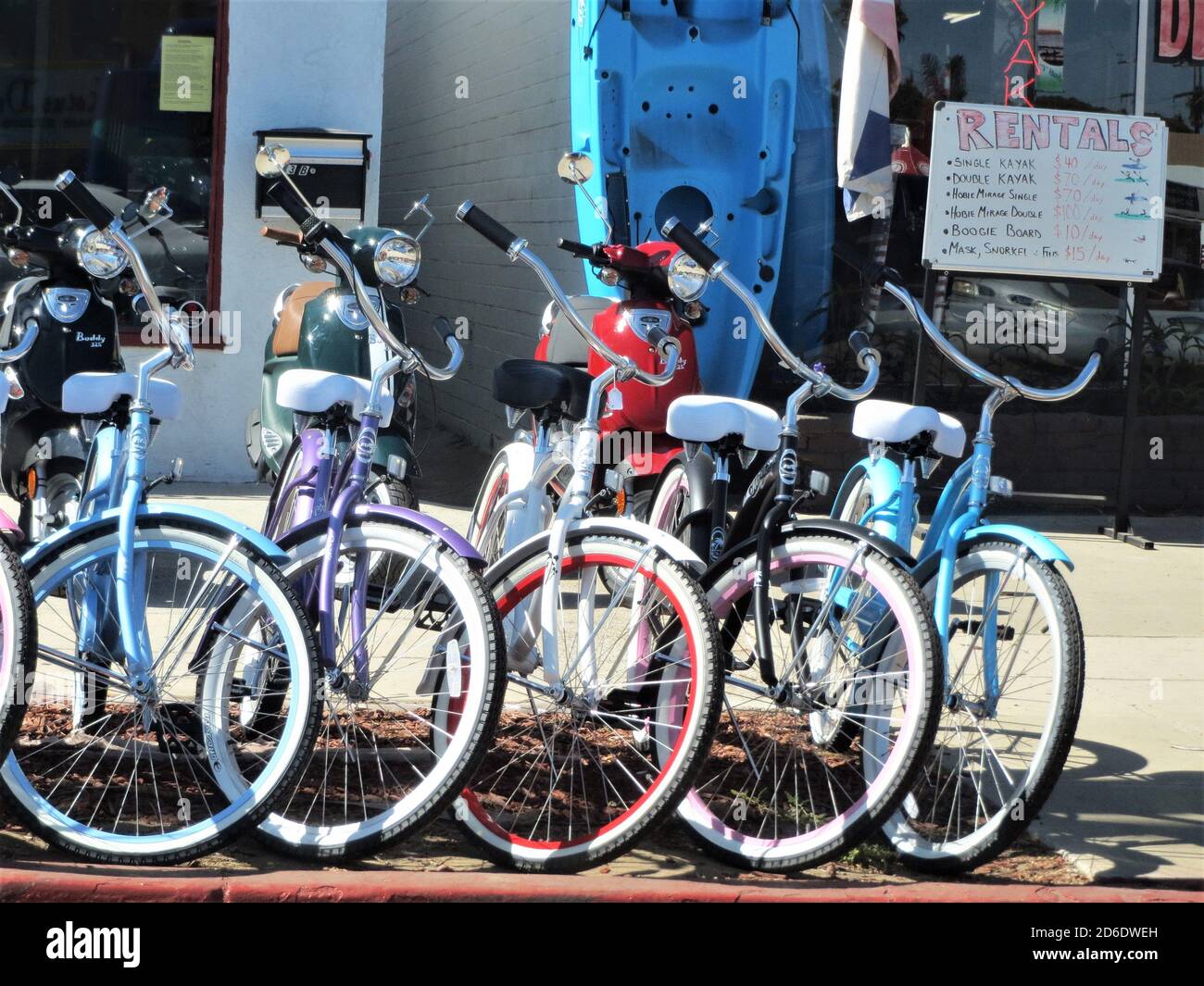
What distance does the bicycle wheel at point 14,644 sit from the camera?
3268 millimetres

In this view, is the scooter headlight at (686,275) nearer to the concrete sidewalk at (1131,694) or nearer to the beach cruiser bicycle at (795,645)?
the beach cruiser bicycle at (795,645)

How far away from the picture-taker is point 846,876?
12.0 feet

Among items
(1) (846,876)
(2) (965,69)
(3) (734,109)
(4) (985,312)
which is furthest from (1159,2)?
(1) (846,876)

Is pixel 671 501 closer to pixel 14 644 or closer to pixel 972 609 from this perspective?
pixel 972 609

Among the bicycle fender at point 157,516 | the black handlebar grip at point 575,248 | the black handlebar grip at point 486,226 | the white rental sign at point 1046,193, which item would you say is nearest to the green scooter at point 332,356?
the black handlebar grip at point 486,226

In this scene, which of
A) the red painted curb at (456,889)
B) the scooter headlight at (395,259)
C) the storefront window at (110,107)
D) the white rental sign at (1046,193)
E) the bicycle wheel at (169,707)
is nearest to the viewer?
the red painted curb at (456,889)

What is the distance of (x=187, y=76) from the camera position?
815 centimetres

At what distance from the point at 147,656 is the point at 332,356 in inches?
91.6

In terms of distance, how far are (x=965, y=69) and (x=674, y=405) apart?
17.5 feet

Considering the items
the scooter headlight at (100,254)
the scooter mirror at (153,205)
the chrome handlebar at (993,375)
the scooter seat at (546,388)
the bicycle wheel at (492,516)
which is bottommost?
the bicycle wheel at (492,516)

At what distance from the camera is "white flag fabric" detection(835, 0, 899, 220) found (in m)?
7.21

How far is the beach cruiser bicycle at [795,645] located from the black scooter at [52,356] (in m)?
1.91

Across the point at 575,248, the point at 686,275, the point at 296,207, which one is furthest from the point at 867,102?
the point at 296,207

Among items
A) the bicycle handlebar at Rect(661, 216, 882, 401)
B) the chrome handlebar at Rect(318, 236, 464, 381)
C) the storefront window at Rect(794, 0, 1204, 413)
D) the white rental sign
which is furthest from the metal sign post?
the chrome handlebar at Rect(318, 236, 464, 381)
